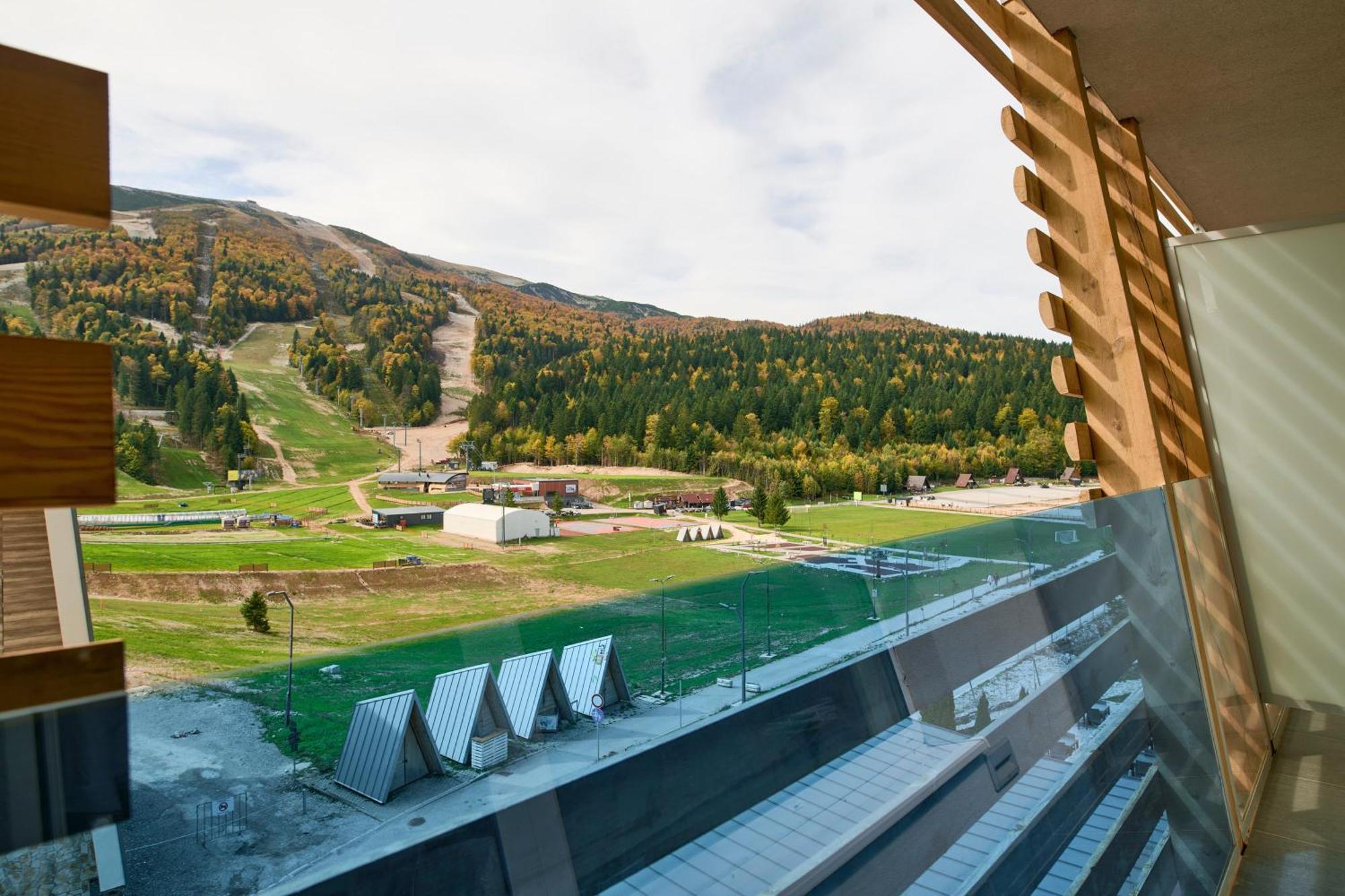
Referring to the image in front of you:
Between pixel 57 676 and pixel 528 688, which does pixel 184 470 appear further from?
pixel 57 676

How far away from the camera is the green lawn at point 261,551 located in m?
4.79

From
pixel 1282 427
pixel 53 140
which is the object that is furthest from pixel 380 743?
pixel 1282 427

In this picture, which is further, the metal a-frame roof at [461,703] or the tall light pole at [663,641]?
the tall light pole at [663,641]

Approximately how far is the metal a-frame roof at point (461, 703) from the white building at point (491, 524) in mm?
7279

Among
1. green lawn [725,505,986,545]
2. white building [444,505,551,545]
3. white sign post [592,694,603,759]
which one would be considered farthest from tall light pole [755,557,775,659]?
green lawn [725,505,986,545]

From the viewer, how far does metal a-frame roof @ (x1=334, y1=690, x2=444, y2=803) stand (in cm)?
57

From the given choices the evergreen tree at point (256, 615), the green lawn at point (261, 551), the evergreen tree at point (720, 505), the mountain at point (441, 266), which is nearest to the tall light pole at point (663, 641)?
the mountain at point (441, 266)

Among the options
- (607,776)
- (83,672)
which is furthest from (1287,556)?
(83,672)

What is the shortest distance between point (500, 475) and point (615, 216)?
1671cm

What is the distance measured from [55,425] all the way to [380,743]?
427 millimetres

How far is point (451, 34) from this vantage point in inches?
513

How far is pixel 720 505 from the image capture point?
13828mm

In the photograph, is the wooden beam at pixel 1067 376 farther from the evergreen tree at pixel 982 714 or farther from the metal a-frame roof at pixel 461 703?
the metal a-frame roof at pixel 461 703

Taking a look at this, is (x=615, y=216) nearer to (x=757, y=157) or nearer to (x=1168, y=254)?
(x=757, y=157)
